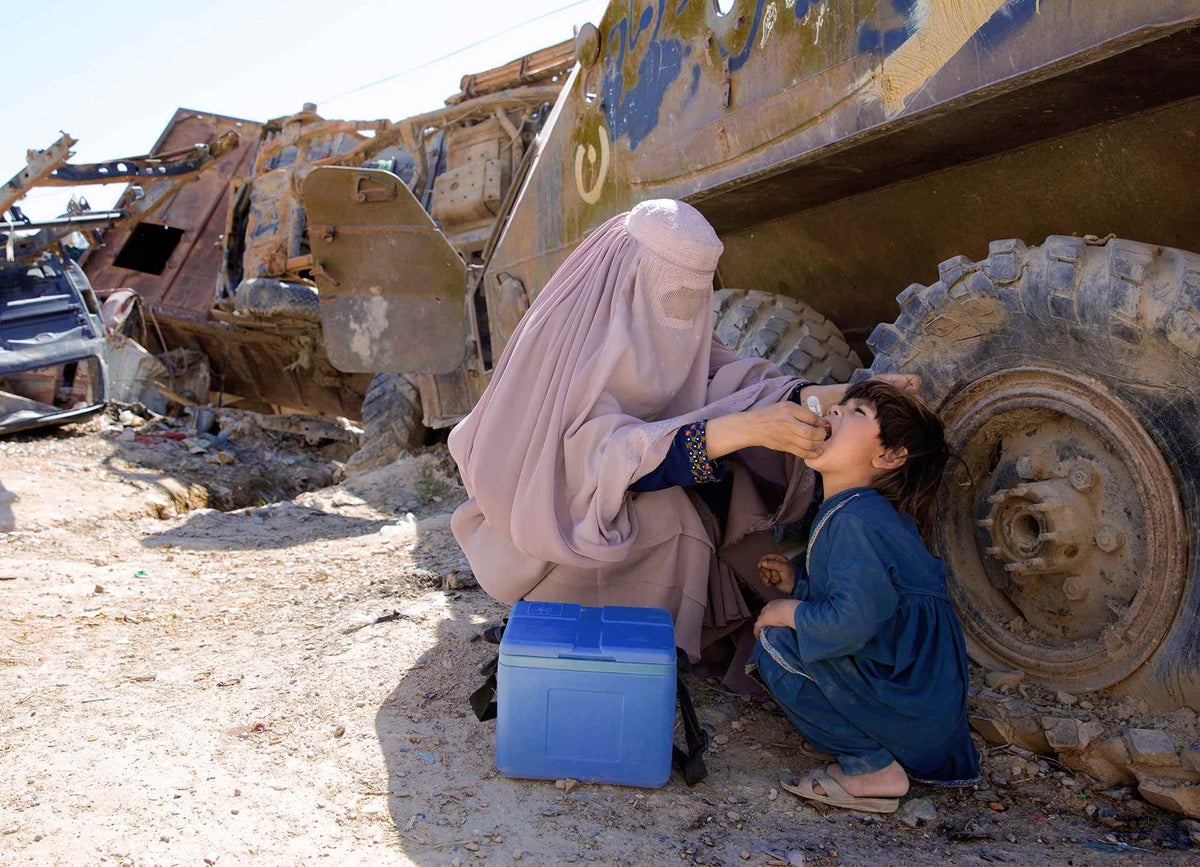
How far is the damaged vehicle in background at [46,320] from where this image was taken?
26.6 ft

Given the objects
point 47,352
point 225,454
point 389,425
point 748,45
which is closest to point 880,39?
point 748,45

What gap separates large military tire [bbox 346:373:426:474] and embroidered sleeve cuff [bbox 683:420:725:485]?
6.39 meters

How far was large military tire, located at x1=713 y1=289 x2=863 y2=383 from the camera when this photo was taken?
314 centimetres

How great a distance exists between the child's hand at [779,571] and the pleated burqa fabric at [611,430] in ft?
0.40

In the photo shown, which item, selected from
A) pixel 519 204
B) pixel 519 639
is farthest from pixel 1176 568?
pixel 519 204

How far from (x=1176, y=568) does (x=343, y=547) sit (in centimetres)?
387

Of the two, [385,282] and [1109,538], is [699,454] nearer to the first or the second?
[1109,538]

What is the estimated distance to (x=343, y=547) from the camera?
4953 millimetres

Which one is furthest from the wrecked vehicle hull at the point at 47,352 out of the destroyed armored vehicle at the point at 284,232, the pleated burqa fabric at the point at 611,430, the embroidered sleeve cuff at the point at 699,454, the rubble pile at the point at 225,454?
the embroidered sleeve cuff at the point at 699,454

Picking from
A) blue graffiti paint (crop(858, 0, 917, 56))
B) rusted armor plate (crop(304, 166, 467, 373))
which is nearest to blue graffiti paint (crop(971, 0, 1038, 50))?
blue graffiti paint (crop(858, 0, 917, 56))

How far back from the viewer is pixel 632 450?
2279mm

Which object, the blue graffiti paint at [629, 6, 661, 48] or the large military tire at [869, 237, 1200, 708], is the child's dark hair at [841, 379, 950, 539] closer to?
the large military tire at [869, 237, 1200, 708]

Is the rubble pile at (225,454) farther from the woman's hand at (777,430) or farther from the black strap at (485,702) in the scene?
the woman's hand at (777,430)

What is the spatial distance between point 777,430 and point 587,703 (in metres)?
0.70
